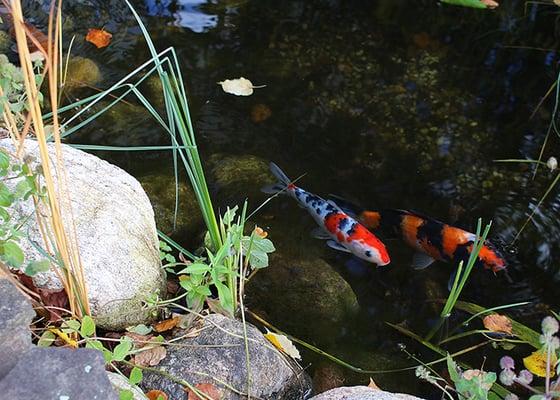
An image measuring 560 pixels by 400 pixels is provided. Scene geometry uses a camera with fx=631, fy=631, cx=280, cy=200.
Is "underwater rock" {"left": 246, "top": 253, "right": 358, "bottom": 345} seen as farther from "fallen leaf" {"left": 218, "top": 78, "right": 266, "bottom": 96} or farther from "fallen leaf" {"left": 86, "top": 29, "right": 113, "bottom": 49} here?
"fallen leaf" {"left": 86, "top": 29, "right": 113, "bottom": 49}

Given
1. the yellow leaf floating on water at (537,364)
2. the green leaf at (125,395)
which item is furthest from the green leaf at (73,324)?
the yellow leaf floating on water at (537,364)

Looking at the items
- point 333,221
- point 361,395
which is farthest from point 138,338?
point 333,221

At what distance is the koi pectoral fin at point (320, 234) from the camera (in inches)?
143

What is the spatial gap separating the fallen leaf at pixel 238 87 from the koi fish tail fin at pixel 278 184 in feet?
2.86

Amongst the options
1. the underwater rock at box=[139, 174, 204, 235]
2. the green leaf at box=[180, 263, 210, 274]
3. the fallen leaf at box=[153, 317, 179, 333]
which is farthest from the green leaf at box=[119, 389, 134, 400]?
the underwater rock at box=[139, 174, 204, 235]

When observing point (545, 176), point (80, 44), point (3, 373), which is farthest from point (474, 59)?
point (3, 373)

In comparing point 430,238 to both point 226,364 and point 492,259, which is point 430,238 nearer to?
point 492,259

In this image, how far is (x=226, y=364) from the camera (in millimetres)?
2377

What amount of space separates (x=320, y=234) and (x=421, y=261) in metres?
0.60

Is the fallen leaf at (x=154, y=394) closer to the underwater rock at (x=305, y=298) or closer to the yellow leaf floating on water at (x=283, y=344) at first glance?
the yellow leaf floating on water at (x=283, y=344)

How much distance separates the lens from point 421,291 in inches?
Answer: 136

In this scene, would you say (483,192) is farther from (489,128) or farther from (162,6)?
(162,6)

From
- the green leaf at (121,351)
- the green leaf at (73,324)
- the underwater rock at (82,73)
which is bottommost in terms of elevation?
the underwater rock at (82,73)

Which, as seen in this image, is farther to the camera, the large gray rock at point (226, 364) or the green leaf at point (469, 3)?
the green leaf at point (469, 3)
